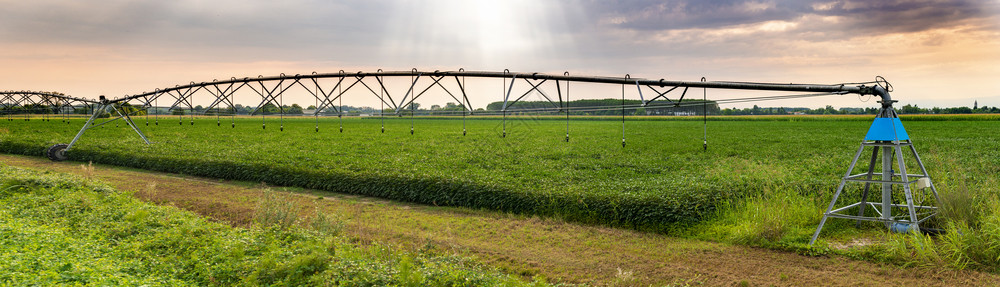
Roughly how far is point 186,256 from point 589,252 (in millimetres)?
6532

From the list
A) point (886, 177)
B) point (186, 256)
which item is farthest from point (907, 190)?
point (186, 256)

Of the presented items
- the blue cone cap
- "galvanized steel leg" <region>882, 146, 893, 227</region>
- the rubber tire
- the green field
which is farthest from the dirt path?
the rubber tire

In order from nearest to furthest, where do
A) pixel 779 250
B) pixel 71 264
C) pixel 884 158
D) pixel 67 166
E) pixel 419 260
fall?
pixel 71 264, pixel 419 260, pixel 884 158, pixel 779 250, pixel 67 166

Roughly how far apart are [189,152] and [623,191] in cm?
2069

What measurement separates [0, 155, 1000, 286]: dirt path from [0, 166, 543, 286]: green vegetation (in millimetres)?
1234

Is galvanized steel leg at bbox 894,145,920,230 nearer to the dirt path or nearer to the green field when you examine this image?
the green field

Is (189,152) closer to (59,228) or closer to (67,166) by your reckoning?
(67,166)

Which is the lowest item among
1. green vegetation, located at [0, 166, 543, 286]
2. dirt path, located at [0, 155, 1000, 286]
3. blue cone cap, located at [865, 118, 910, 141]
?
dirt path, located at [0, 155, 1000, 286]

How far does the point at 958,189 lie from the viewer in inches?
411

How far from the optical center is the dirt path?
867 centimetres

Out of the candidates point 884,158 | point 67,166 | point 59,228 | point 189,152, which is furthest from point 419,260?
point 67,166

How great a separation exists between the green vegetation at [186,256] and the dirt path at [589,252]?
1.23 meters

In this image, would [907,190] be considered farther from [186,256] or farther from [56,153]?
[56,153]

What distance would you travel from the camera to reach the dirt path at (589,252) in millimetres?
8672
